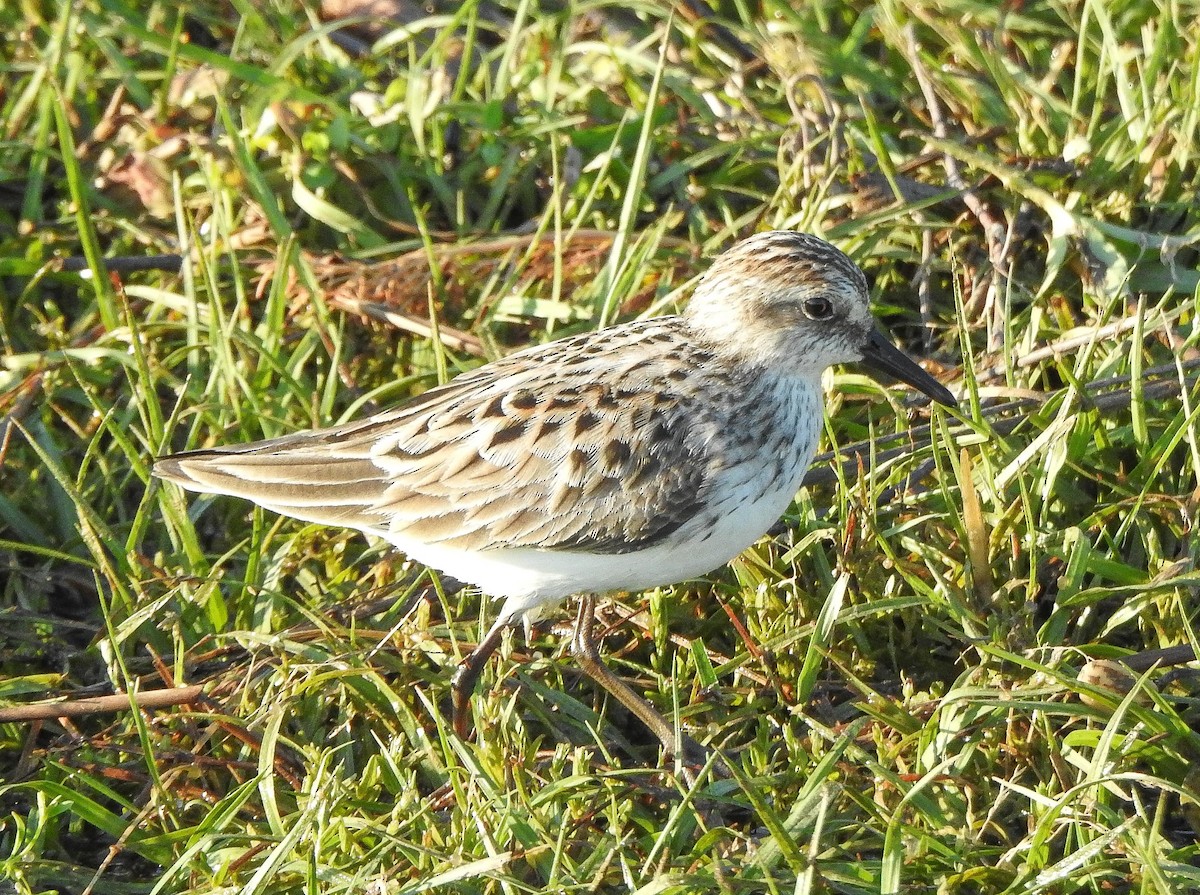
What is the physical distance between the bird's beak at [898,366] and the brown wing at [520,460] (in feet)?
2.13

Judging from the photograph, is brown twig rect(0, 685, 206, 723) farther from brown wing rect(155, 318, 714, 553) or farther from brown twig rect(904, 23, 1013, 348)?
brown twig rect(904, 23, 1013, 348)

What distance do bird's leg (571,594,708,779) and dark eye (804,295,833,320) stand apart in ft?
4.08

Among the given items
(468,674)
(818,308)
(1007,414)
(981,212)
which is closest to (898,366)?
(818,308)

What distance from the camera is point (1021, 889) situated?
428 centimetres

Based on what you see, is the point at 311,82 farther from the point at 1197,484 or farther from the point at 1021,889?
the point at 1021,889

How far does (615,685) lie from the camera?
529cm

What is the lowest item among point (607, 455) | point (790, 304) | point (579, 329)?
point (579, 329)

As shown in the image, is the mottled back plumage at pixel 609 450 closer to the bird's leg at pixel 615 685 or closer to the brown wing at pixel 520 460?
the brown wing at pixel 520 460

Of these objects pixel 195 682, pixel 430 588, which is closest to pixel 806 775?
pixel 430 588

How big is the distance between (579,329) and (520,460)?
159 cm

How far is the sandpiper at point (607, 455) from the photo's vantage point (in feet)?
16.8

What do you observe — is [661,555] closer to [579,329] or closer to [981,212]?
[579,329]

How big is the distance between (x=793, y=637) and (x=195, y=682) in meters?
2.18

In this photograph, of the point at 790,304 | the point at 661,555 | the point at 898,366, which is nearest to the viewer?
the point at 661,555
